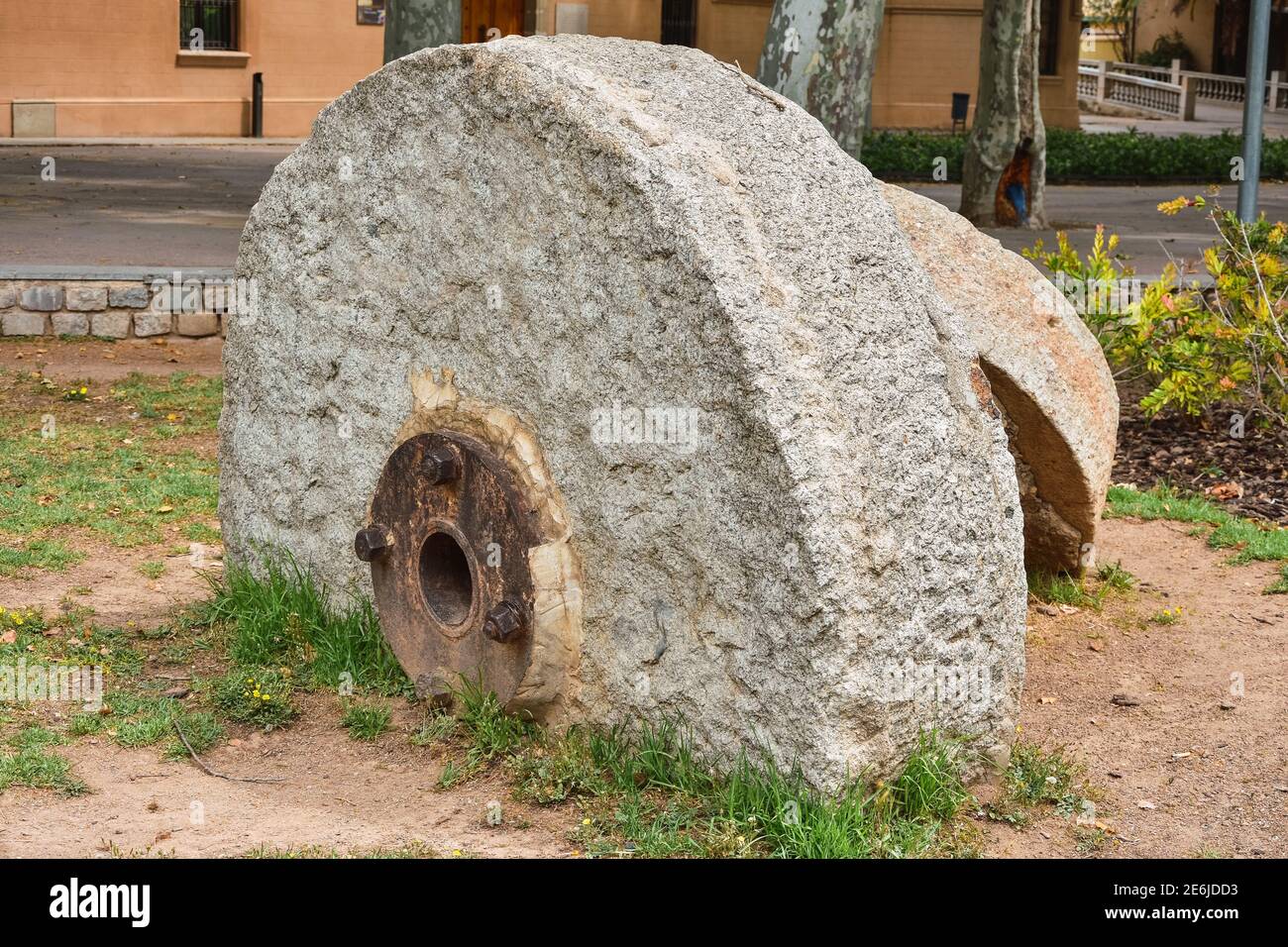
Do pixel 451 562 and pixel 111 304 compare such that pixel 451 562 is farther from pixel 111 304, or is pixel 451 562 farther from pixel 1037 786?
pixel 111 304

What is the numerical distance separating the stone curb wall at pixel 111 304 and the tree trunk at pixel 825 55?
155 inches

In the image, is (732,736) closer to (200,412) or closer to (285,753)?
(285,753)

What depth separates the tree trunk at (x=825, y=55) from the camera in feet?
25.9

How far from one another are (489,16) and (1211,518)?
18.4 metres

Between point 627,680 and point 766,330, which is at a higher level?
point 766,330

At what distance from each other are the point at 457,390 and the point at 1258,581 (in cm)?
333

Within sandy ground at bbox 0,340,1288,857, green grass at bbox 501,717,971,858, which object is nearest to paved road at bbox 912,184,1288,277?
sandy ground at bbox 0,340,1288,857

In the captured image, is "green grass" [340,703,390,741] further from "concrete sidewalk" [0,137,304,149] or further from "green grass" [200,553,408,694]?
"concrete sidewalk" [0,137,304,149]

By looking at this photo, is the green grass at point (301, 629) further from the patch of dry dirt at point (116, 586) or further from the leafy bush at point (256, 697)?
the patch of dry dirt at point (116, 586)

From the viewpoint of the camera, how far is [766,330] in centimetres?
360

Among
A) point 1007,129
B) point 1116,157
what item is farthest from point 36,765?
point 1116,157

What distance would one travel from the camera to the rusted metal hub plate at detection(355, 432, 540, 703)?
13.2 ft

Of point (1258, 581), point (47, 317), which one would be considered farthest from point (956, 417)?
point (47, 317)

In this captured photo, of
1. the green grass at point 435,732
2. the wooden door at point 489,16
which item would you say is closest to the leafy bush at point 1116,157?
the wooden door at point 489,16
